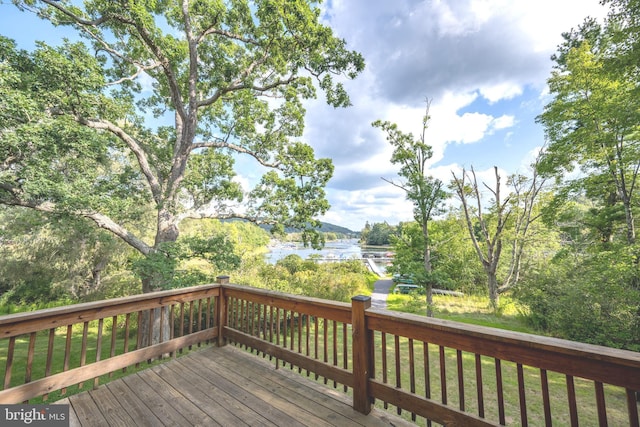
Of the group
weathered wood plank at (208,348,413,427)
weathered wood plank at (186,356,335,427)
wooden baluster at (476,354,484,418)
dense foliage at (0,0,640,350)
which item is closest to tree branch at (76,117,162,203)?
dense foliage at (0,0,640,350)

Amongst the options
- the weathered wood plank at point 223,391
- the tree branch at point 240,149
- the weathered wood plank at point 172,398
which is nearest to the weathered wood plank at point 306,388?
the weathered wood plank at point 223,391

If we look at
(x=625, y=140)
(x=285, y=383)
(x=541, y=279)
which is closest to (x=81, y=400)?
(x=285, y=383)

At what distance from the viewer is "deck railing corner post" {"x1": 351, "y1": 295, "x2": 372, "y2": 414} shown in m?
2.07

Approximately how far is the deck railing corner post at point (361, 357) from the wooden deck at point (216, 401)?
0.33 feet

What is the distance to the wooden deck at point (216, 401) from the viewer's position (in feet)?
6.51

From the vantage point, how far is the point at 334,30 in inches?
248

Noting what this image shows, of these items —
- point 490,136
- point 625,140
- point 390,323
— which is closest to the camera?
point 390,323

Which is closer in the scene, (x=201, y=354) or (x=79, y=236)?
(x=201, y=354)

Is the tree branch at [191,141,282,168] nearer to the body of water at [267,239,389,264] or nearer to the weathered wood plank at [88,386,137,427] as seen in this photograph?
the body of water at [267,239,389,264]

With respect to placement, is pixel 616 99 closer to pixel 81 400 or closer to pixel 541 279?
pixel 541 279

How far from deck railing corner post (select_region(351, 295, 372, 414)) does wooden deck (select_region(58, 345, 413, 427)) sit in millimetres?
100

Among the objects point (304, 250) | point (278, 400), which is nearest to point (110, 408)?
point (278, 400)

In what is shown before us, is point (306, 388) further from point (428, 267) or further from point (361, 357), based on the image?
point (428, 267)

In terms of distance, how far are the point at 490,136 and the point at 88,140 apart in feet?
43.0
